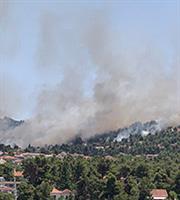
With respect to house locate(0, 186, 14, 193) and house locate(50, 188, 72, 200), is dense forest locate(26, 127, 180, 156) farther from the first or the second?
house locate(50, 188, 72, 200)

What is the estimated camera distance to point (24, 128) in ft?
587

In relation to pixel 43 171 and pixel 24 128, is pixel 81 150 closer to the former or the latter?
pixel 24 128

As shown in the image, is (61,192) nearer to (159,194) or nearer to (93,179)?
(93,179)

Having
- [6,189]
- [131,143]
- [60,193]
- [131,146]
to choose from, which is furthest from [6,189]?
[131,143]

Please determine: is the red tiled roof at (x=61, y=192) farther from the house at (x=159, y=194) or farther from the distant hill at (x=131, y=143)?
the distant hill at (x=131, y=143)

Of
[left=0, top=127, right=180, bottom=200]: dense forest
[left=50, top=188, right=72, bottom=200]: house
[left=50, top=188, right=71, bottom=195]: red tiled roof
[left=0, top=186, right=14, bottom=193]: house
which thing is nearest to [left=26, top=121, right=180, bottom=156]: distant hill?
[left=0, top=127, right=180, bottom=200]: dense forest

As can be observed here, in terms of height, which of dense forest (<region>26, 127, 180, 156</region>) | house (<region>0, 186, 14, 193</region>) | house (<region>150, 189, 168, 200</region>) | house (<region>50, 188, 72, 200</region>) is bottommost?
house (<region>150, 189, 168, 200</region>)

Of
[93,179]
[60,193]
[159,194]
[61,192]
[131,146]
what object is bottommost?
[159,194]

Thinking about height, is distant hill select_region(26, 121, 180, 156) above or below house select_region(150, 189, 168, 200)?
above

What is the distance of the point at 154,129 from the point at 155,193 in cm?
9919

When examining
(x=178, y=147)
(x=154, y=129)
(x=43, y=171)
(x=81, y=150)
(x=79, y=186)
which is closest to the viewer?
(x=79, y=186)

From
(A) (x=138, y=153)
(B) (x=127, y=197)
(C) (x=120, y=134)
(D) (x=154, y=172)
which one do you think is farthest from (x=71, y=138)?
(B) (x=127, y=197)

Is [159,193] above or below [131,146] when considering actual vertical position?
below

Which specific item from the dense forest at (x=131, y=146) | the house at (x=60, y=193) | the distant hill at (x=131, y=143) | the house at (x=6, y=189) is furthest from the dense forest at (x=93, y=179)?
the distant hill at (x=131, y=143)
